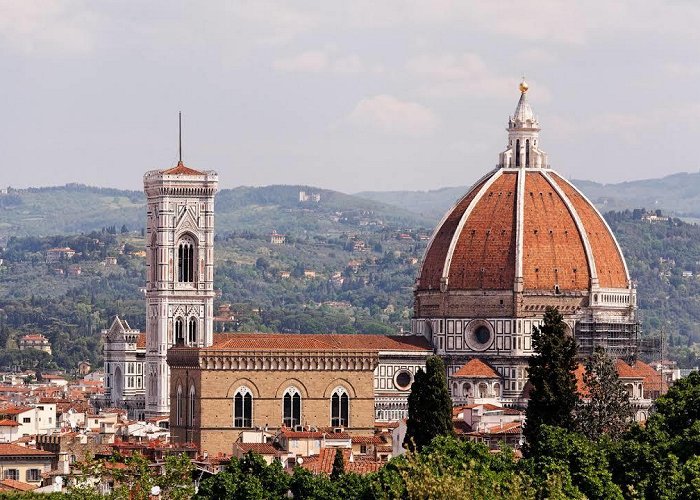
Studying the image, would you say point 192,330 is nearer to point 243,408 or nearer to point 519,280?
point 519,280

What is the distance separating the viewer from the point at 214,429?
108 metres

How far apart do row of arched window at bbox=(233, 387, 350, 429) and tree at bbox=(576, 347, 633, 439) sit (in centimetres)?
2305

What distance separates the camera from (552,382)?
78.5 meters

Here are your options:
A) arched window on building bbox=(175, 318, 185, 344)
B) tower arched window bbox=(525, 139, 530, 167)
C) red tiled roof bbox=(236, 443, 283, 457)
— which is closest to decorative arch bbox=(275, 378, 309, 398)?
red tiled roof bbox=(236, 443, 283, 457)

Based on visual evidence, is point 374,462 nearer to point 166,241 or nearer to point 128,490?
point 128,490

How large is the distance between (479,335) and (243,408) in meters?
17.6

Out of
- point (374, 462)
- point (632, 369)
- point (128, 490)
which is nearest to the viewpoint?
point (128, 490)

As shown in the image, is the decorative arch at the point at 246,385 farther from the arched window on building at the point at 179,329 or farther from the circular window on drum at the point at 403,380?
the arched window on building at the point at 179,329

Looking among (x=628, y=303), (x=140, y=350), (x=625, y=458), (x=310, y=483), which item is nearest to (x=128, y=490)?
(x=310, y=483)

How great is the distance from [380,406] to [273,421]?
1352 centimetres

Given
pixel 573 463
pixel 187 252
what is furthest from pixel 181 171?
pixel 573 463

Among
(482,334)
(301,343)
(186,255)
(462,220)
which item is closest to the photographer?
(301,343)

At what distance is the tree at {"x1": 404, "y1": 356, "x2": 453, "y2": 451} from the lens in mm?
83938

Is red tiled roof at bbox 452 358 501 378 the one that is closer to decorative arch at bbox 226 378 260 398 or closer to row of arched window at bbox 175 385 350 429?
row of arched window at bbox 175 385 350 429
